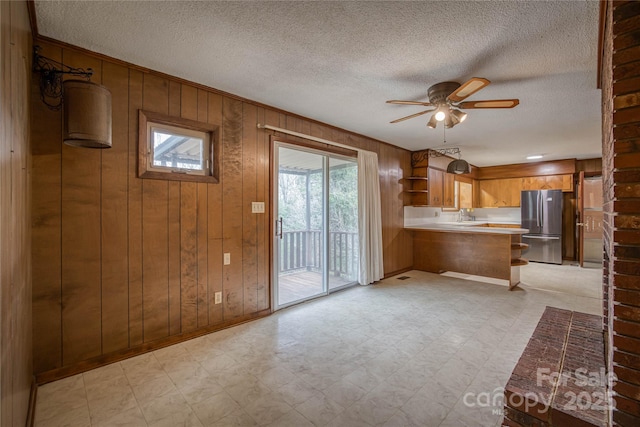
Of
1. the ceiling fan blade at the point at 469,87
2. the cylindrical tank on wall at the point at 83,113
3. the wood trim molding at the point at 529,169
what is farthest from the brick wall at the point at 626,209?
the wood trim molding at the point at 529,169

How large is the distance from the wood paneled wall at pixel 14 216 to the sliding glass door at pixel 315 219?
2.13m

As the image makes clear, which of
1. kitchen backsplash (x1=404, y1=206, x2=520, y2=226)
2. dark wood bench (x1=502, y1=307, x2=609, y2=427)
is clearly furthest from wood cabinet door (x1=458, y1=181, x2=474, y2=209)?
dark wood bench (x1=502, y1=307, x2=609, y2=427)

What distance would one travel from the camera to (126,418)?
5.66ft

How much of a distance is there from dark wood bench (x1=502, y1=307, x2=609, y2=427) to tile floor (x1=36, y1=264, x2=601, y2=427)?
13.3 inches

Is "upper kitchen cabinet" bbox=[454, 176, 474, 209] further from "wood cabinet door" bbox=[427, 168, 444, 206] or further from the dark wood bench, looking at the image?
A: the dark wood bench

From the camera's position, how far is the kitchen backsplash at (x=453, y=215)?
5917 mm

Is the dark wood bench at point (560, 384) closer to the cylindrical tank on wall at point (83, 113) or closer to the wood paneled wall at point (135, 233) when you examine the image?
the wood paneled wall at point (135, 233)

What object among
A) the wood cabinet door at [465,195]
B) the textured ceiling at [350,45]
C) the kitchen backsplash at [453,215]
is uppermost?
the textured ceiling at [350,45]

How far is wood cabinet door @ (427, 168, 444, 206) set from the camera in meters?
5.73

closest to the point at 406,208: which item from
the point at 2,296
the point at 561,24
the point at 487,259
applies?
the point at 487,259

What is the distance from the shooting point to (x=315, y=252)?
16.8 feet

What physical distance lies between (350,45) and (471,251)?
4270 mm

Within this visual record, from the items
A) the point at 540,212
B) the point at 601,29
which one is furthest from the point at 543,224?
the point at 601,29

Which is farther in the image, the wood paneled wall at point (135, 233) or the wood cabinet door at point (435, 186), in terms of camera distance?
the wood cabinet door at point (435, 186)
